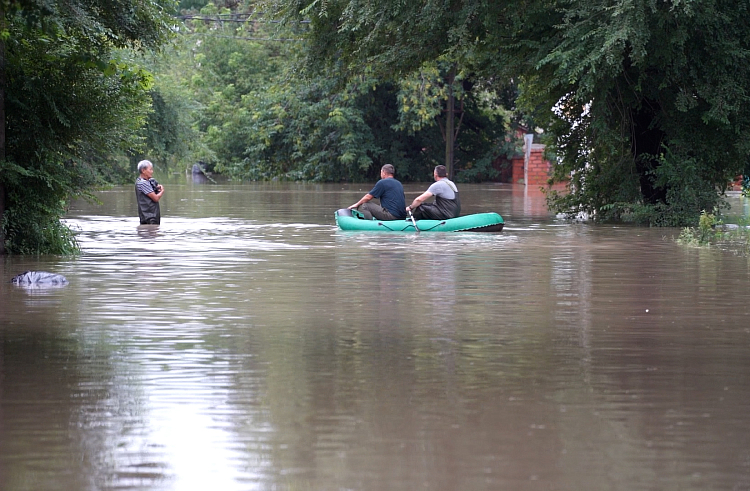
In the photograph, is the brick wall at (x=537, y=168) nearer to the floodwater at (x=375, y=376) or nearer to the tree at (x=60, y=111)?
the tree at (x=60, y=111)

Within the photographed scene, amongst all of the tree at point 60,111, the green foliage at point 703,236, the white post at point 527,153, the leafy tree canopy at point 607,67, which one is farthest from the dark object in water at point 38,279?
the white post at point 527,153

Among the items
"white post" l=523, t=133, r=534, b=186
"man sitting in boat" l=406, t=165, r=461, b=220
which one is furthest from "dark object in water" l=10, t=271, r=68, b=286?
"white post" l=523, t=133, r=534, b=186

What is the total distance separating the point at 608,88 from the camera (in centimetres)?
2459

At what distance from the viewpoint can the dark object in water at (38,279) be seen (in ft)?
45.6

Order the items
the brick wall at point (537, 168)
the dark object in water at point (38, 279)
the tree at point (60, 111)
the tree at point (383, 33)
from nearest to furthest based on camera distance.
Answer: the dark object in water at point (38, 279), the tree at point (60, 111), the tree at point (383, 33), the brick wall at point (537, 168)

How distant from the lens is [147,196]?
82.3 feet

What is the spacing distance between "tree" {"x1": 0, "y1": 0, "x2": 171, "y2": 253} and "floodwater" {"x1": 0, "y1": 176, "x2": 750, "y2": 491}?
3.37ft

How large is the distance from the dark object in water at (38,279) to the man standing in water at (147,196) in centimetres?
1092

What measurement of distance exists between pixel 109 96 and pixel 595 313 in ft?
27.6

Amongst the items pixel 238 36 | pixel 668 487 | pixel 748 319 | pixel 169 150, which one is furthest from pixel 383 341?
pixel 238 36

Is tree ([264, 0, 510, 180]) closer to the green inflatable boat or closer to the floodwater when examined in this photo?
the green inflatable boat

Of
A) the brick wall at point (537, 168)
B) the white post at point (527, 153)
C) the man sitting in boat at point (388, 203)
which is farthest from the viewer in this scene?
the white post at point (527, 153)

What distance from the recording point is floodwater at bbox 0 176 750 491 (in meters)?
6.30

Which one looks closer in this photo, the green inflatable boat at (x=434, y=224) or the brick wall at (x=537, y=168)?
the green inflatable boat at (x=434, y=224)
